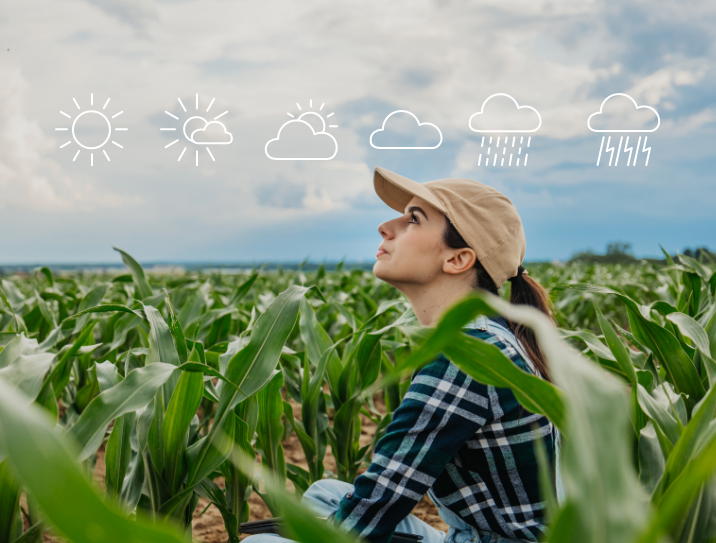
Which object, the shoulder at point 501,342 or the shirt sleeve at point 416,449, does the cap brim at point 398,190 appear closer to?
the shoulder at point 501,342

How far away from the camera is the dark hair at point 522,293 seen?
1269mm

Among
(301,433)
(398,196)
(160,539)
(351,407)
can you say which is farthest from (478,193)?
(160,539)

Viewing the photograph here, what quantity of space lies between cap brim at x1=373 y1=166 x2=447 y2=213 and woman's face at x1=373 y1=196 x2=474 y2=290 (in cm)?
4

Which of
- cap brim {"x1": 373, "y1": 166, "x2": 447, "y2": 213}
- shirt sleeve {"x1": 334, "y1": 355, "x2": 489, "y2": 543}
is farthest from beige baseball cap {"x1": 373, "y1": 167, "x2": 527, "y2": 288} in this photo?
shirt sleeve {"x1": 334, "y1": 355, "x2": 489, "y2": 543}

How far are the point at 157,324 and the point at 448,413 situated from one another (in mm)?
703

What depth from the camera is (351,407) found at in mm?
1789

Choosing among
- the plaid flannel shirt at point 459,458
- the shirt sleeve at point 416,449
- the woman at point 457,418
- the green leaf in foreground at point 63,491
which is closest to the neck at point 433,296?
the woman at point 457,418

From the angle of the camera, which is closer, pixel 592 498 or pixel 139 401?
pixel 592 498

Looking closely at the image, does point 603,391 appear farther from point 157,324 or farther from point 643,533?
point 157,324

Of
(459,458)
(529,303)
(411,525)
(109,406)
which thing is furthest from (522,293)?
(109,406)

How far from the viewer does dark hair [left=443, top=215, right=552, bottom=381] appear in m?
1.27

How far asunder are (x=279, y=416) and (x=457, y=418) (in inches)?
26.2

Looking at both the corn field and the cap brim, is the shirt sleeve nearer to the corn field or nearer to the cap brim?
the corn field

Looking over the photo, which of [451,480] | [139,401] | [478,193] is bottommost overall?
[451,480]
